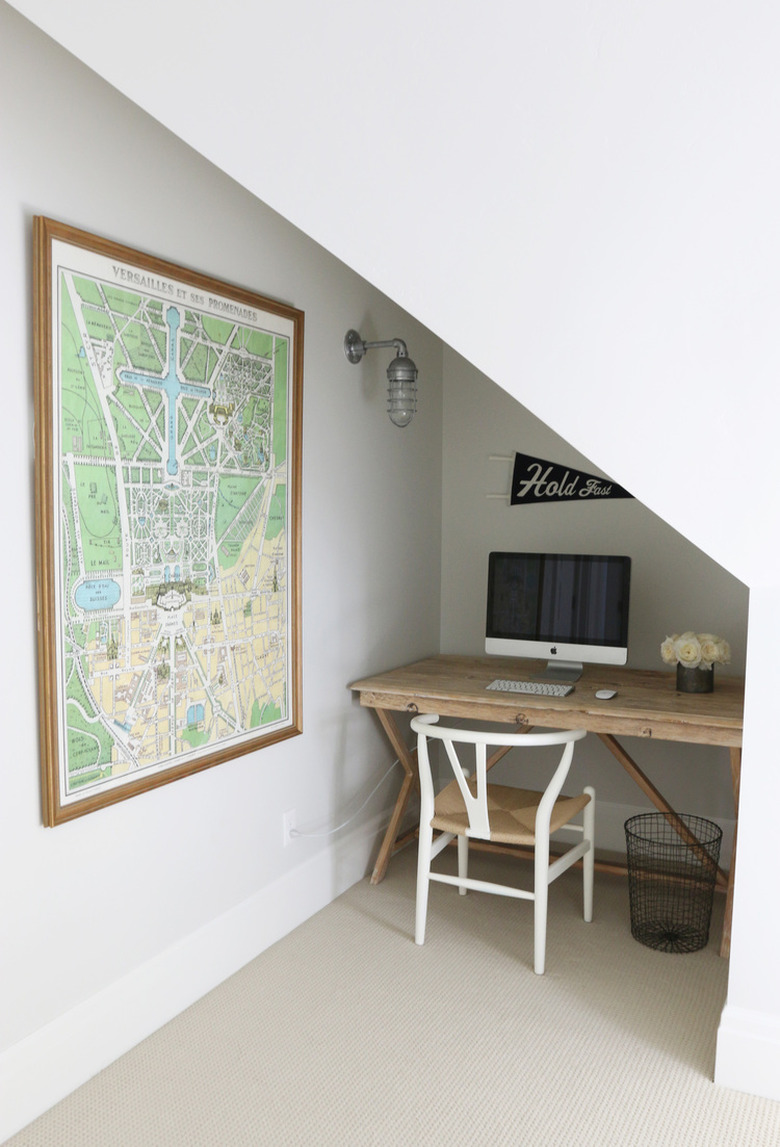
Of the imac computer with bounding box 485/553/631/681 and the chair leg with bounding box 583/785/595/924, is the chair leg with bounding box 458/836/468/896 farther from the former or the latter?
the imac computer with bounding box 485/553/631/681

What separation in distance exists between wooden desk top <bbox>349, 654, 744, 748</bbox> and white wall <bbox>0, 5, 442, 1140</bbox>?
0.21m

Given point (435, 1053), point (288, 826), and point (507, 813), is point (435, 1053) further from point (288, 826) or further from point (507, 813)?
point (288, 826)

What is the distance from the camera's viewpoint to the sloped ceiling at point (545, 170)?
160 cm

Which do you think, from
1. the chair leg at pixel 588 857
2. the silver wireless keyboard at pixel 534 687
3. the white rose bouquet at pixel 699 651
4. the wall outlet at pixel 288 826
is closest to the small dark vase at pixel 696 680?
the white rose bouquet at pixel 699 651

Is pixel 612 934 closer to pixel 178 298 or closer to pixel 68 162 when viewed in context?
pixel 178 298

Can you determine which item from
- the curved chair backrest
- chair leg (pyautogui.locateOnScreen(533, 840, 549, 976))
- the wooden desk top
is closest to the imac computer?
the wooden desk top

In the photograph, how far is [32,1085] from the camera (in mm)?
2076

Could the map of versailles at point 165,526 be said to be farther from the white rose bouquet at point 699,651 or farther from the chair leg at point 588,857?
the white rose bouquet at point 699,651

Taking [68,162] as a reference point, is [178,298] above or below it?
below

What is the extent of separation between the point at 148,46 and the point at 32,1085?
2.13m

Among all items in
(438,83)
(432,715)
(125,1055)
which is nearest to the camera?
(438,83)

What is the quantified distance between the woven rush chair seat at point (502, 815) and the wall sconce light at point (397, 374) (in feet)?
3.50

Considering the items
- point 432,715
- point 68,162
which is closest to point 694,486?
point 432,715

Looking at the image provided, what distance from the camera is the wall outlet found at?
296 cm
